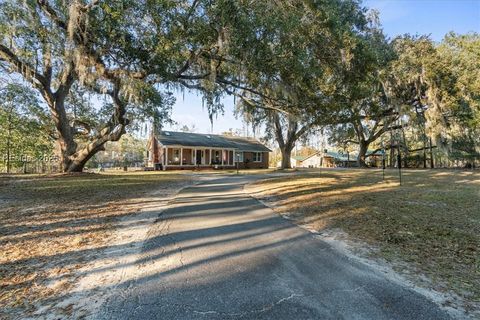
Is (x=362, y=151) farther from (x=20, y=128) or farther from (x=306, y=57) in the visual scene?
(x=20, y=128)

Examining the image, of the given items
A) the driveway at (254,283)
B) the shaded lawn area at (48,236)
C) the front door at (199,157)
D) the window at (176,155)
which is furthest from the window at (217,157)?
the driveway at (254,283)

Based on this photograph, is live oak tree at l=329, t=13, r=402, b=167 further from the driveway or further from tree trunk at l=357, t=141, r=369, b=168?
tree trunk at l=357, t=141, r=369, b=168

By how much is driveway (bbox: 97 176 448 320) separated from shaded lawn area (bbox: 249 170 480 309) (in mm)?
756

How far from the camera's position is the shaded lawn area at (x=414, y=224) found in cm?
357

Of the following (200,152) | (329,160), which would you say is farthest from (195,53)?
(329,160)

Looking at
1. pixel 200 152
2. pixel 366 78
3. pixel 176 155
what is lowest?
pixel 176 155

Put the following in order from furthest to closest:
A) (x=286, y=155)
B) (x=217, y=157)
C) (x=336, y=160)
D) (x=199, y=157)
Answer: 1. (x=336, y=160)
2. (x=217, y=157)
3. (x=199, y=157)
4. (x=286, y=155)

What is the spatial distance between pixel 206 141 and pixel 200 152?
1.55m

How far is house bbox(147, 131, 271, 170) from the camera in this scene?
2680 centimetres

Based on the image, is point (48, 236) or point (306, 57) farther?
point (306, 57)

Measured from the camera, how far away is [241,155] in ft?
106

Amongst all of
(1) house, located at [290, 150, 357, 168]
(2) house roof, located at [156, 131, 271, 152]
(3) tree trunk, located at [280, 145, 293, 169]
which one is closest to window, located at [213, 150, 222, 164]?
(2) house roof, located at [156, 131, 271, 152]

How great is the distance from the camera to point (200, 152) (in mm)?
29438

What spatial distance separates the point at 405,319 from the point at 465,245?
2.91 metres
